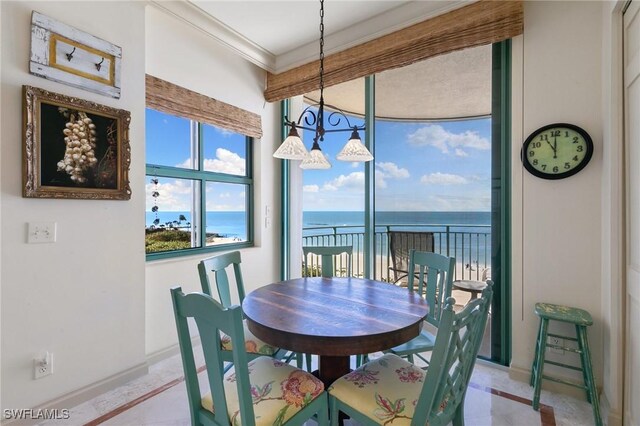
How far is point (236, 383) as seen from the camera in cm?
111

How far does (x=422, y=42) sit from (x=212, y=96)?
197 cm

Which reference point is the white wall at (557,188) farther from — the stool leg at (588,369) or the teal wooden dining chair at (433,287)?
the teal wooden dining chair at (433,287)

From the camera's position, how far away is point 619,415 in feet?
5.35

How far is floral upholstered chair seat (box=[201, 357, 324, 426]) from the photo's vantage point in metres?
1.17

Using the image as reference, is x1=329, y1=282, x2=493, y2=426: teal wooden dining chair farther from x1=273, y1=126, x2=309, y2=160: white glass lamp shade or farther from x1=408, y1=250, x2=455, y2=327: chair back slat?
x1=273, y1=126, x2=309, y2=160: white glass lamp shade

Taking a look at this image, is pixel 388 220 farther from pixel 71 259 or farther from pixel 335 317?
pixel 71 259

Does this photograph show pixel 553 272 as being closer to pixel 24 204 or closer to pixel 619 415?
pixel 619 415

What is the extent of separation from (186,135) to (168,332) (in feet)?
5.97

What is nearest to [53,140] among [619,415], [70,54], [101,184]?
[101,184]

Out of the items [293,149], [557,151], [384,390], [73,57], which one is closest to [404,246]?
[557,151]

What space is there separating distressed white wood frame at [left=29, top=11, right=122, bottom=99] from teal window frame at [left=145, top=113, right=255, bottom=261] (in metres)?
0.74

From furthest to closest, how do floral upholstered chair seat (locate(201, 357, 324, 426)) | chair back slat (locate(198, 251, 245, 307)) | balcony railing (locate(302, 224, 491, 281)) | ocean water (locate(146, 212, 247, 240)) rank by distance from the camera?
1. ocean water (locate(146, 212, 247, 240))
2. balcony railing (locate(302, 224, 491, 281))
3. chair back slat (locate(198, 251, 245, 307))
4. floral upholstered chair seat (locate(201, 357, 324, 426))

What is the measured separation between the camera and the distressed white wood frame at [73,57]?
1.73m

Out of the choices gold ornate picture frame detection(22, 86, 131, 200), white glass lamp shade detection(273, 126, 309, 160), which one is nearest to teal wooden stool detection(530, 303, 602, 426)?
white glass lamp shade detection(273, 126, 309, 160)
